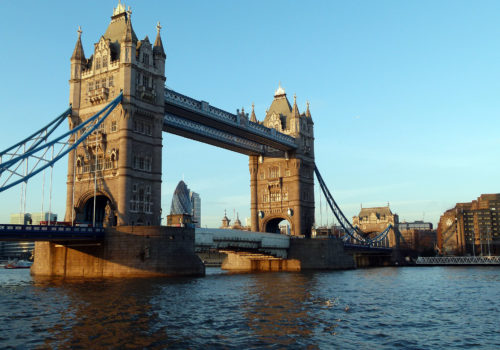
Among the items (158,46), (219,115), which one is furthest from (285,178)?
(158,46)

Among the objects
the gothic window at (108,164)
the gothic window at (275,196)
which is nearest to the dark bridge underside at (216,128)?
the gothic window at (275,196)

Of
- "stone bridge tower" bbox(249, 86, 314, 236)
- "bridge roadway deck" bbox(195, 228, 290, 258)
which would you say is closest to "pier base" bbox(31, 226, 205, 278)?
"bridge roadway deck" bbox(195, 228, 290, 258)

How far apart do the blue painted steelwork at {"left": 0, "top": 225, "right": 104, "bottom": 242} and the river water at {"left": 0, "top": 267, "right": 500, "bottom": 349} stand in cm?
831

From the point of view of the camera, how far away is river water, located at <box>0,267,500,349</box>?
21.9 metres

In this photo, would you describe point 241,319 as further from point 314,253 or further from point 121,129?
point 314,253

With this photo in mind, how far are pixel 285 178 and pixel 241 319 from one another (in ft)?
248

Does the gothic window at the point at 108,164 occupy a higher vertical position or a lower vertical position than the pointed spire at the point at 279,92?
lower

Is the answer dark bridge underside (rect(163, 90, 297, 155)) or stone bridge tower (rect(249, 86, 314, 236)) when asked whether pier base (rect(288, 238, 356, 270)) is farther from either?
dark bridge underside (rect(163, 90, 297, 155))

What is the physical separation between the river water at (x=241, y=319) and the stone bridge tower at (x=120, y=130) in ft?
74.9

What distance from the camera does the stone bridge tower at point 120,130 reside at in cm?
6444

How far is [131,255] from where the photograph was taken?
2266 inches

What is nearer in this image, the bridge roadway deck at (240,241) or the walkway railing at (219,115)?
the bridge roadway deck at (240,241)

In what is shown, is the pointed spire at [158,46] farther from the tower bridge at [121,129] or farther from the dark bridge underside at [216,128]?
the dark bridge underside at [216,128]

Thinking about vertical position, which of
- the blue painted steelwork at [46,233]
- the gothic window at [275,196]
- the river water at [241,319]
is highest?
the gothic window at [275,196]
